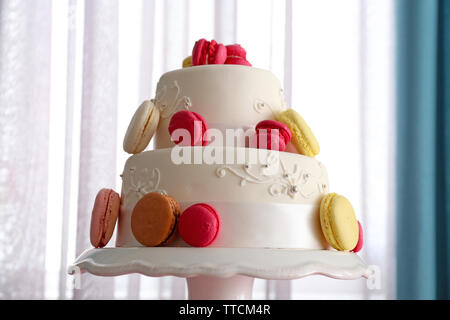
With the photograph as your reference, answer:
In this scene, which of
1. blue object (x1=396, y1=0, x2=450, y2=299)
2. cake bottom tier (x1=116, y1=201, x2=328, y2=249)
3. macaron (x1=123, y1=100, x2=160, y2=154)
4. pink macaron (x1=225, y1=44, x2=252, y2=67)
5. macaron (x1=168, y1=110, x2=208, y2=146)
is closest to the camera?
cake bottom tier (x1=116, y1=201, x2=328, y2=249)

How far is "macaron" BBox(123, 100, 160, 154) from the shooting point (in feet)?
4.42

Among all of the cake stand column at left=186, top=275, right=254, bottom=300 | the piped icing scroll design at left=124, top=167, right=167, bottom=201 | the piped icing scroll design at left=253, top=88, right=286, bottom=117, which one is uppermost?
the piped icing scroll design at left=253, top=88, right=286, bottom=117

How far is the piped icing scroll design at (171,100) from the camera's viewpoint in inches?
53.3

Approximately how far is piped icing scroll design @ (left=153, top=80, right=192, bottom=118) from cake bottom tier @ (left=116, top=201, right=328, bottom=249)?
294 mm

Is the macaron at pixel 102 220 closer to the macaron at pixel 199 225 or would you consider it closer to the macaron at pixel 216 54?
the macaron at pixel 199 225

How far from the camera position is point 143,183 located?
4.10ft

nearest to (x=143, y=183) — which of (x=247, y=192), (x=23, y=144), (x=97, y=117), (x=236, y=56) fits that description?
(x=247, y=192)

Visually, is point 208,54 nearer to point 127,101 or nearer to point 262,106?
point 262,106

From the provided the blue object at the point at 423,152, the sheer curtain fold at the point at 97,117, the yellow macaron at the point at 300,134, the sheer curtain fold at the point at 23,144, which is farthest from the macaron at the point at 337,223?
the sheer curtain fold at the point at 23,144

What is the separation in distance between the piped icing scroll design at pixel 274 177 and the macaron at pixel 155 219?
14cm

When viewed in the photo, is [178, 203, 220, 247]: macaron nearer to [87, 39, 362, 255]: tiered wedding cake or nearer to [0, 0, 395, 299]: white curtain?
[87, 39, 362, 255]: tiered wedding cake

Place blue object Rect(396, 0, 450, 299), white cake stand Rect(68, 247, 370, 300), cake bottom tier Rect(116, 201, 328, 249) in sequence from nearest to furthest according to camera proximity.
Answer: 1. white cake stand Rect(68, 247, 370, 300)
2. cake bottom tier Rect(116, 201, 328, 249)
3. blue object Rect(396, 0, 450, 299)

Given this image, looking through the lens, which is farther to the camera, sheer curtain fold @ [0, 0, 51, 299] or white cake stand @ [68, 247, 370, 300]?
sheer curtain fold @ [0, 0, 51, 299]

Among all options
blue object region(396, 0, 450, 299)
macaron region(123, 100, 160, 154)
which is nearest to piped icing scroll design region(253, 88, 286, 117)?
macaron region(123, 100, 160, 154)
